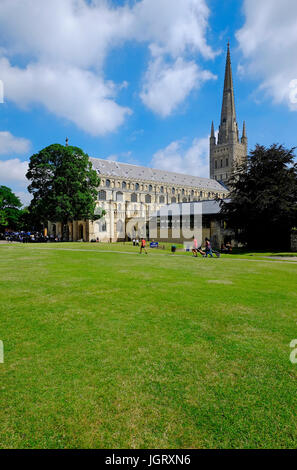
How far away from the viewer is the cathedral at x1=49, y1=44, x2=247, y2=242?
2239 inches

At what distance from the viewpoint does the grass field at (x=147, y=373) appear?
2.90 meters

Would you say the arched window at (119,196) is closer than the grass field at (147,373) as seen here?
No

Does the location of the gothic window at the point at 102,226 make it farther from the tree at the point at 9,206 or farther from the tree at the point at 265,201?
the tree at the point at 265,201

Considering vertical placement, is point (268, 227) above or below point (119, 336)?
above

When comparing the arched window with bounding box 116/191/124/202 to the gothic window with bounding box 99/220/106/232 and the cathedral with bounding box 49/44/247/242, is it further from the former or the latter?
the gothic window with bounding box 99/220/106/232

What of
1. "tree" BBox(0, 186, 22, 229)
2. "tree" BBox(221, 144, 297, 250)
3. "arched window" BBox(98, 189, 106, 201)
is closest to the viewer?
"tree" BBox(221, 144, 297, 250)

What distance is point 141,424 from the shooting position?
3.00 metres

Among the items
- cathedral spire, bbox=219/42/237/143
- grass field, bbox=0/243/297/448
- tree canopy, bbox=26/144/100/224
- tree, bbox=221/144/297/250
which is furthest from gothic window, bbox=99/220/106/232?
cathedral spire, bbox=219/42/237/143

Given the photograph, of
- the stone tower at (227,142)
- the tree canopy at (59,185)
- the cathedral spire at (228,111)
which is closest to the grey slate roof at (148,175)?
the stone tower at (227,142)

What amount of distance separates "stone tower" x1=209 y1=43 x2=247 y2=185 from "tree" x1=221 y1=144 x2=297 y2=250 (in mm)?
77471
